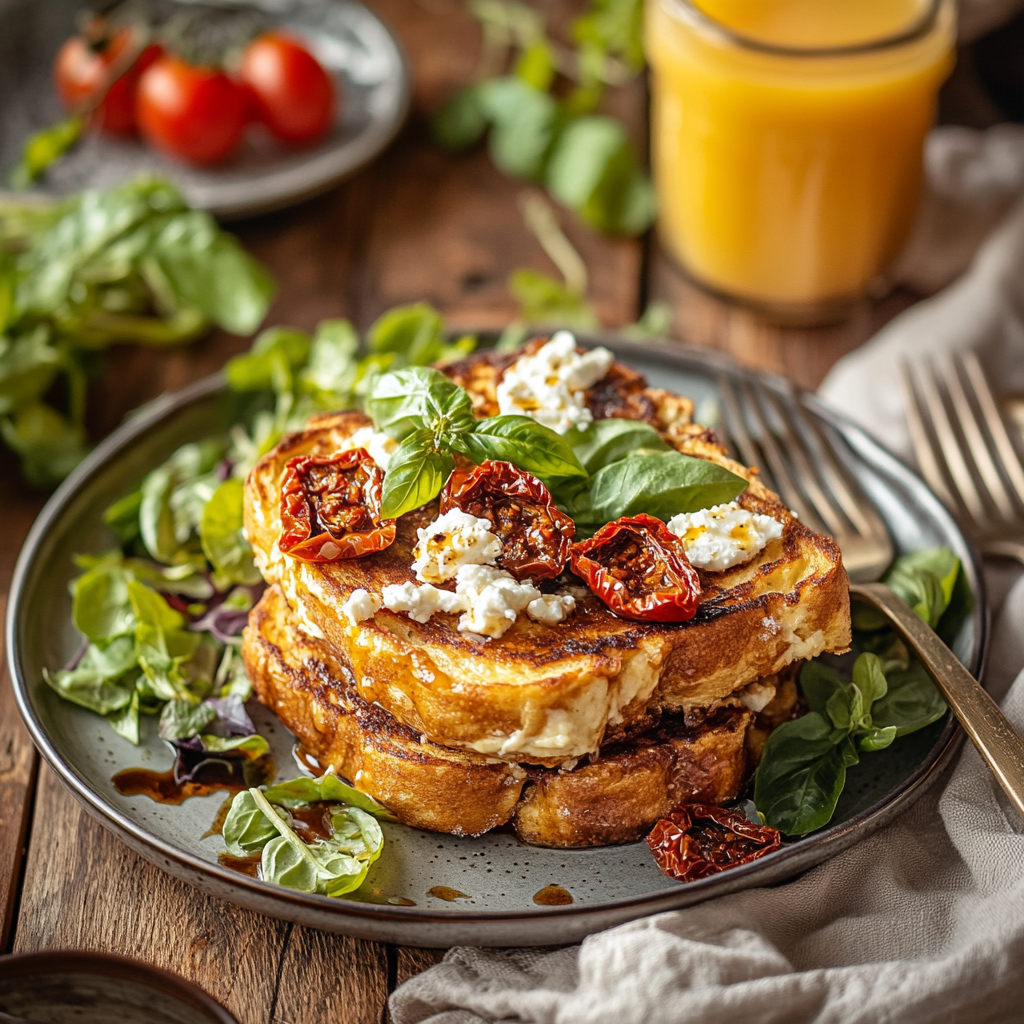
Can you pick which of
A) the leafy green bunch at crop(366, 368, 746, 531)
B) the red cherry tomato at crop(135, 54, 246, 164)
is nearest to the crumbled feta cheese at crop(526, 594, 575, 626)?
the leafy green bunch at crop(366, 368, 746, 531)

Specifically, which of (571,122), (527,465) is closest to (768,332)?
(571,122)

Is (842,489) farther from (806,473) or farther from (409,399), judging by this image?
(409,399)

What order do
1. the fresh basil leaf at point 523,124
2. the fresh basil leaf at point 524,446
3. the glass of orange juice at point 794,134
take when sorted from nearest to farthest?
1. the fresh basil leaf at point 524,446
2. the glass of orange juice at point 794,134
3. the fresh basil leaf at point 523,124

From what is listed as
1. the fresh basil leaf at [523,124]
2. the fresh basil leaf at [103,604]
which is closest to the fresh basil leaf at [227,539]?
the fresh basil leaf at [103,604]

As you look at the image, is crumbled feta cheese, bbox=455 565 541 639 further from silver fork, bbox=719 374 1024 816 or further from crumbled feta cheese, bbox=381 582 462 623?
silver fork, bbox=719 374 1024 816

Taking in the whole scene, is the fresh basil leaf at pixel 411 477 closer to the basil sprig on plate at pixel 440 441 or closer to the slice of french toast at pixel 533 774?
the basil sprig on plate at pixel 440 441

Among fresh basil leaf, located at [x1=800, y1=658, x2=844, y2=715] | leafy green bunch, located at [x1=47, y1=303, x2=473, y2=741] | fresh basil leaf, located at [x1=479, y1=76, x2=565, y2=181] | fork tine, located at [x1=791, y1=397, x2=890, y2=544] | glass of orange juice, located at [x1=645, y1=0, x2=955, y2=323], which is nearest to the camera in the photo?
fresh basil leaf, located at [x1=800, y1=658, x2=844, y2=715]
